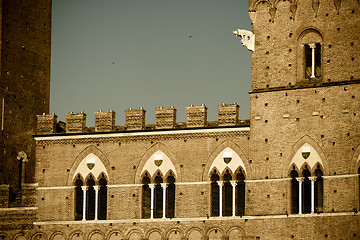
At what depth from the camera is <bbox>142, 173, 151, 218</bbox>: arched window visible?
40688 mm

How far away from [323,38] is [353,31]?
1.15 m

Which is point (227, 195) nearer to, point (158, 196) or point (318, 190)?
point (158, 196)

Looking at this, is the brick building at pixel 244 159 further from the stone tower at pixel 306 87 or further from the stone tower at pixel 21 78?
the stone tower at pixel 21 78

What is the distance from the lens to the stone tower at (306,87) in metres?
37.8

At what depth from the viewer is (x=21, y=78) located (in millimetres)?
45844

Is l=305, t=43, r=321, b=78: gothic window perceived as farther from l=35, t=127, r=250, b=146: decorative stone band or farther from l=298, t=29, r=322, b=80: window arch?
l=35, t=127, r=250, b=146: decorative stone band

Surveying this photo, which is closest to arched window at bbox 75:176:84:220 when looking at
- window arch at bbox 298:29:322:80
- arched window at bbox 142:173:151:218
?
arched window at bbox 142:173:151:218

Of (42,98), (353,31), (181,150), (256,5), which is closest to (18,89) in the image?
(42,98)

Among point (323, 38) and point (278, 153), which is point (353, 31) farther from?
point (278, 153)

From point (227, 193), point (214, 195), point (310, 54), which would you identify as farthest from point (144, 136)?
point (310, 54)

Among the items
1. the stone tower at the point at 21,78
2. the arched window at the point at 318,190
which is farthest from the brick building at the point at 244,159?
the stone tower at the point at 21,78

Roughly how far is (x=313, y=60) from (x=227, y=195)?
6.09 m

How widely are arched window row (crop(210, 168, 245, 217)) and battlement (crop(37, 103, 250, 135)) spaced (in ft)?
6.53

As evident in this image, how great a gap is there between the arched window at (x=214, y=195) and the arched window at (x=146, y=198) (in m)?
2.56
